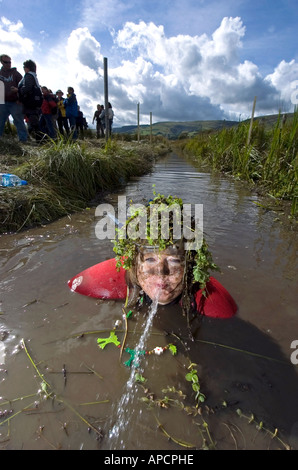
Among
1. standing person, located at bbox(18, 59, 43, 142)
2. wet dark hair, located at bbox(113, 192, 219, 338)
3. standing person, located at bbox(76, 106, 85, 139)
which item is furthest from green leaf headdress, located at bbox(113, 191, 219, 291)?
standing person, located at bbox(76, 106, 85, 139)

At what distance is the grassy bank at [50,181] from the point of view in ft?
14.8

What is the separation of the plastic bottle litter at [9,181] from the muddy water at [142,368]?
6.82 ft

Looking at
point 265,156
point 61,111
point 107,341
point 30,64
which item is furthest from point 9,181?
point 265,156

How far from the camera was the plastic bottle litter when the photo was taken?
4.85 meters

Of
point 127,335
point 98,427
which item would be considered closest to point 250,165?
point 127,335

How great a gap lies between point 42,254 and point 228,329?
2606mm

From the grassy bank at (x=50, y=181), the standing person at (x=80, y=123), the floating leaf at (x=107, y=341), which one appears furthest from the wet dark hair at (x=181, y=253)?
Answer: the standing person at (x=80, y=123)

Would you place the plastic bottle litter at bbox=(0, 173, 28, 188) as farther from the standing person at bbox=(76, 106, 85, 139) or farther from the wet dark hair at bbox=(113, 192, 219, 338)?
the standing person at bbox=(76, 106, 85, 139)

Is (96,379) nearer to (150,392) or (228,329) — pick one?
(150,392)

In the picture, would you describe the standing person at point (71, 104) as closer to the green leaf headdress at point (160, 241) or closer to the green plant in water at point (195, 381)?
the green leaf headdress at point (160, 241)

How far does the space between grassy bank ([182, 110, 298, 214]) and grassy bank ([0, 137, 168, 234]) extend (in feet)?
14.3

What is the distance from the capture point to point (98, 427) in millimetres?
1461

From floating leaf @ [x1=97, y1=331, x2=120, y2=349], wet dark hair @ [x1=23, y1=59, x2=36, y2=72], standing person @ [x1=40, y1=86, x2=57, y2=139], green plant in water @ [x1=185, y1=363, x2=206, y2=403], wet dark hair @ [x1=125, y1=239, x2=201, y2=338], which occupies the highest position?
wet dark hair @ [x1=23, y1=59, x2=36, y2=72]
